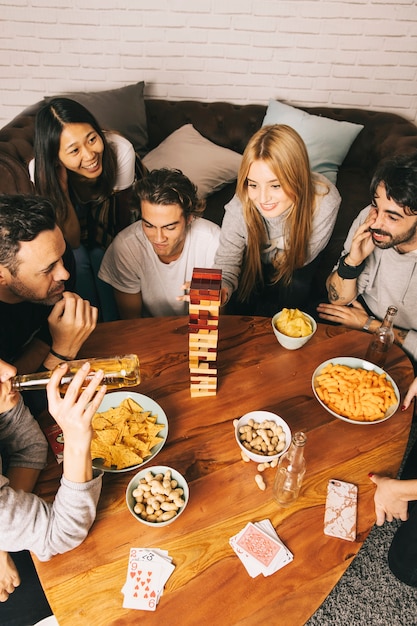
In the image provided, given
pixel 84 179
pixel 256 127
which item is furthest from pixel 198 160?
pixel 84 179

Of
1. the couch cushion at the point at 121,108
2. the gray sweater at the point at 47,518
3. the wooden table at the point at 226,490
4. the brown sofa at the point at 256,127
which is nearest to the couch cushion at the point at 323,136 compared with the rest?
the brown sofa at the point at 256,127

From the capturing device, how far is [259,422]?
133 centimetres

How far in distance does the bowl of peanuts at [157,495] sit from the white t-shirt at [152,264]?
107cm

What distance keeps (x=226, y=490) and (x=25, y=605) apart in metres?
0.64

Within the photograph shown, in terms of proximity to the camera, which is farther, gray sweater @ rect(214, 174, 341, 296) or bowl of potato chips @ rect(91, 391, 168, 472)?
gray sweater @ rect(214, 174, 341, 296)

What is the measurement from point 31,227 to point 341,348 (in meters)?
1.12

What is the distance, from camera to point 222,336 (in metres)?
1.68

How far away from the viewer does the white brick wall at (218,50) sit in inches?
118

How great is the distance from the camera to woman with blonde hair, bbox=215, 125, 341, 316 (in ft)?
6.07

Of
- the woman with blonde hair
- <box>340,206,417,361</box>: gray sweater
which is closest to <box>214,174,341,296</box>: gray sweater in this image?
the woman with blonde hair

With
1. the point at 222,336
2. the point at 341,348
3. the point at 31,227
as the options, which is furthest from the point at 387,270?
the point at 31,227

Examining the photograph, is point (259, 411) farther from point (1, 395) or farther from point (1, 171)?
point (1, 171)

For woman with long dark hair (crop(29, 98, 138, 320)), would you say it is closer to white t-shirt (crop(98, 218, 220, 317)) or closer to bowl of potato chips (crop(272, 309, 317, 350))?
white t-shirt (crop(98, 218, 220, 317))

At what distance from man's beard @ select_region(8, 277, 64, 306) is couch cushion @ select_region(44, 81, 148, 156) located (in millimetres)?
Result: 1731
